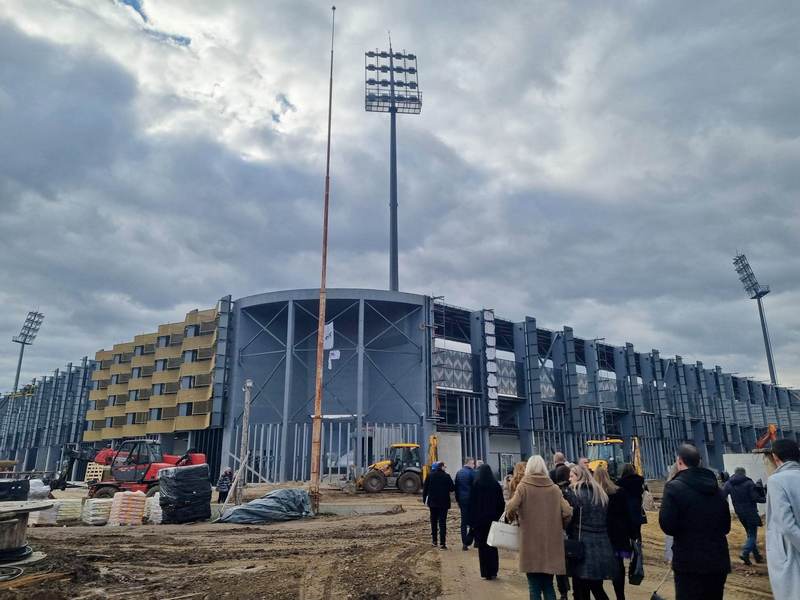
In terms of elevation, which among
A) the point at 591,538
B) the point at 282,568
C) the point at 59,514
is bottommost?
the point at 282,568

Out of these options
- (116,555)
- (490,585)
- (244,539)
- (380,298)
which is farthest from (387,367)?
(490,585)

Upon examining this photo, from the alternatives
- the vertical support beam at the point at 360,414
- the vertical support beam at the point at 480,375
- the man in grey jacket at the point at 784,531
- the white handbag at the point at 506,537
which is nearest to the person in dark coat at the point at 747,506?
the white handbag at the point at 506,537

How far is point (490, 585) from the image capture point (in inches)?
298

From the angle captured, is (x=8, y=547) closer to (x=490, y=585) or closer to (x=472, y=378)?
(x=490, y=585)

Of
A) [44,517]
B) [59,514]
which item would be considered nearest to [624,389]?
[59,514]

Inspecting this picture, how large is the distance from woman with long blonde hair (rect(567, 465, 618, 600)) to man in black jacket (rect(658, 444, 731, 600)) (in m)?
1.16

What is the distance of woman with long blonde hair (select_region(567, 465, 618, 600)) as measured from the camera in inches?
209

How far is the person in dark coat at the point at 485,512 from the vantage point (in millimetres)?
7934

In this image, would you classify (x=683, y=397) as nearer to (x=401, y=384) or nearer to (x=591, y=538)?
(x=401, y=384)

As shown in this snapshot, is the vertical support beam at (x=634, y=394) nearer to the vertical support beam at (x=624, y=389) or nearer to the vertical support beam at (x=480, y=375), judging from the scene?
the vertical support beam at (x=624, y=389)

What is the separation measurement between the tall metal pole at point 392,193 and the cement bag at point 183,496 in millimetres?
22493

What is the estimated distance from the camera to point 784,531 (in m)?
3.61

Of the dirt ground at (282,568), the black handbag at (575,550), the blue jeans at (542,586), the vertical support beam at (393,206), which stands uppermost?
the vertical support beam at (393,206)

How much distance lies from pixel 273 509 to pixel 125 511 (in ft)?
14.4
